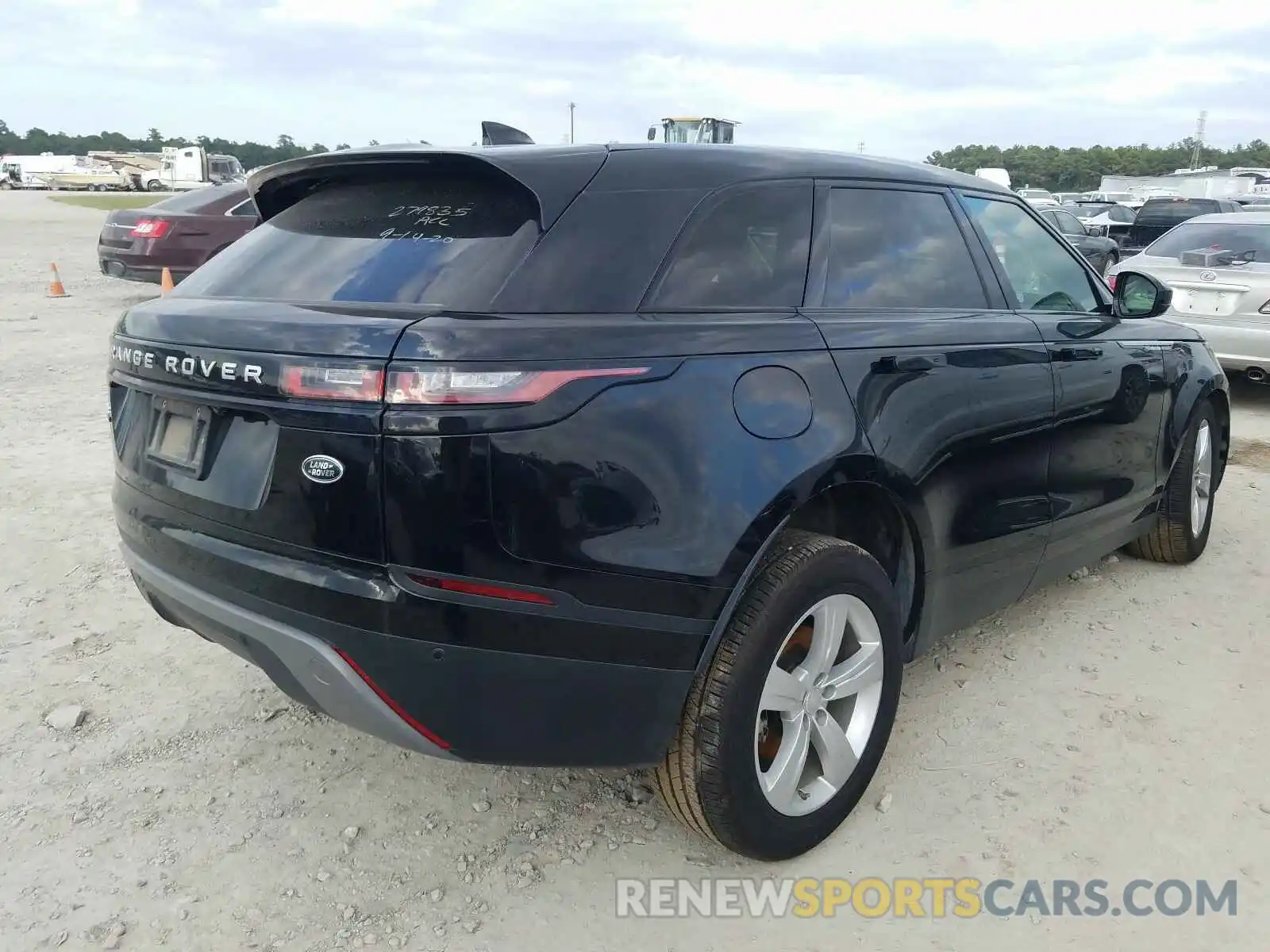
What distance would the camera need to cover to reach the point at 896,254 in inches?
118

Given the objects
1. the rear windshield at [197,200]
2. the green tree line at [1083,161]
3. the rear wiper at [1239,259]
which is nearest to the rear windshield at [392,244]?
the rear wiper at [1239,259]

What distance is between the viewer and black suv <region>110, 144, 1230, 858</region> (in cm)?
203

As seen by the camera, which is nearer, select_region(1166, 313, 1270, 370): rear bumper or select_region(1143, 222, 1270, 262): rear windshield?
select_region(1166, 313, 1270, 370): rear bumper

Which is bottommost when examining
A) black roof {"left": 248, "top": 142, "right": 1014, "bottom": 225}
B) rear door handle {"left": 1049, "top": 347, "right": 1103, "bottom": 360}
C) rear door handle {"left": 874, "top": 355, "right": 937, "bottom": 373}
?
rear door handle {"left": 1049, "top": 347, "right": 1103, "bottom": 360}

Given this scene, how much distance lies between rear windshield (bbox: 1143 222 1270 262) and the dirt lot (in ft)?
17.4

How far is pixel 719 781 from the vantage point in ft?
7.61

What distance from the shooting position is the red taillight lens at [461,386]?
1983 millimetres

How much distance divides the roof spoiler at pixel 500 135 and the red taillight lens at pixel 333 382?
4.06 feet

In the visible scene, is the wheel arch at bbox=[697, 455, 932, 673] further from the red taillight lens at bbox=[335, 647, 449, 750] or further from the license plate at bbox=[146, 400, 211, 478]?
the license plate at bbox=[146, 400, 211, 478]

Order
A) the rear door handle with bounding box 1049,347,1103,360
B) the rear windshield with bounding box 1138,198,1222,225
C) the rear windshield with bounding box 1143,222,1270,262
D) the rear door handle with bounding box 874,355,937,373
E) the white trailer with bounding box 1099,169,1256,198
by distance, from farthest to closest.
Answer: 1. the white trailer with bounding box 1099,169,1256,198
2. the rear windshield with bounding box 1138,198,1222,225
3. the rear windshield with bounding box 1143,222,1270,262
4. the rear door handle with bounding box 1049,347,1103,360
5. the rear door handle with bounding box 874,355,937,373

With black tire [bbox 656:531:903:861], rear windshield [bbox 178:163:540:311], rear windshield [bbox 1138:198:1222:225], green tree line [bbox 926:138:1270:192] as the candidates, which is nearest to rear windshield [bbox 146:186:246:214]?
rear windshield [bbox 178:163:540:311]

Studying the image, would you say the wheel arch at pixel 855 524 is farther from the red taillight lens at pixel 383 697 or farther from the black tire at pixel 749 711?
the red taillight lens at pixel 383 697

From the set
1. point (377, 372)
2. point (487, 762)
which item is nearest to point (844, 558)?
point (487, 762)

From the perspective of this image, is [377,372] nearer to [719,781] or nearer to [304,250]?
[304,250]
